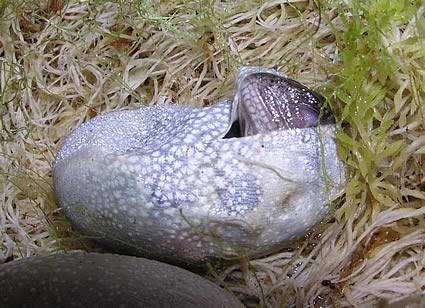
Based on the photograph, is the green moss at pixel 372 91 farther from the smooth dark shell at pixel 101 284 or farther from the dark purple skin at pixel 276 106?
the smooth dark shell at pixel 101 284

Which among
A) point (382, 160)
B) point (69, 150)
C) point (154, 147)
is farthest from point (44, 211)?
point (382, 160)

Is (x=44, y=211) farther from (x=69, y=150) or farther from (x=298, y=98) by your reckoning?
(x=298, y=98)

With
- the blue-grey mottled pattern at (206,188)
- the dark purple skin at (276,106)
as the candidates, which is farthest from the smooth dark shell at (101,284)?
the dark purple skin at (276,106)

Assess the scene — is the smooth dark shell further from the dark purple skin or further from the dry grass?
the dark purple skin

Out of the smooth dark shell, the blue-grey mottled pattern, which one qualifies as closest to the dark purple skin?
the blue-grey mottled pattern

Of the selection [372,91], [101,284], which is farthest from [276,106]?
[101,284]

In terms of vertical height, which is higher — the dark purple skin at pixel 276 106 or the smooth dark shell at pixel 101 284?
the dark purple skin at pixel 276 106

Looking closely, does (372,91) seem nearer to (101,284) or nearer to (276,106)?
(276,106)
